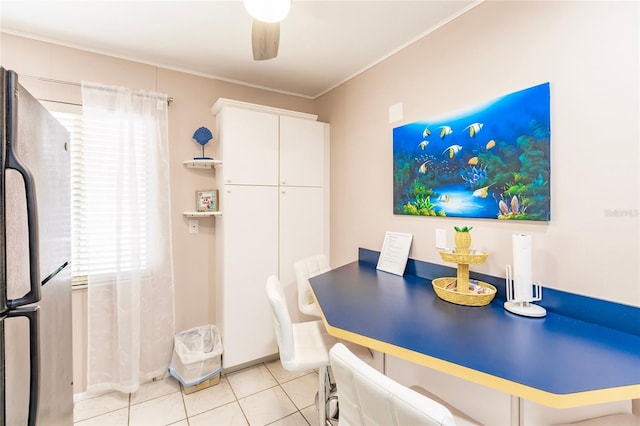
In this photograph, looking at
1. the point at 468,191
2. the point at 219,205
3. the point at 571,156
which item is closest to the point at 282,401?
the point at 219,205

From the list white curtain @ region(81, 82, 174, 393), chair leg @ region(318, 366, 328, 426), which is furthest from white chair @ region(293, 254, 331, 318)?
white curtain @ region(81, 82, 174, 393)

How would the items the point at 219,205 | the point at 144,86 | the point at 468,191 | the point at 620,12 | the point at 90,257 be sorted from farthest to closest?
the point at 219,205 → the point at 144,86 → the point at 90,257 → the point at 468,191 → the point at 620,12

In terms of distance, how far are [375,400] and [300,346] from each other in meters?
0.85

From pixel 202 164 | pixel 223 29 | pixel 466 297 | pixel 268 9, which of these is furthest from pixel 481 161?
pixel 202 164

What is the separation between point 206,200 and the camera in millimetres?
2455

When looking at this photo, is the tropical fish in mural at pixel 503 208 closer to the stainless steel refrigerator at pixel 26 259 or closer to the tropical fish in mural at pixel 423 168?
the tropical fish in mural at pixel 423 168

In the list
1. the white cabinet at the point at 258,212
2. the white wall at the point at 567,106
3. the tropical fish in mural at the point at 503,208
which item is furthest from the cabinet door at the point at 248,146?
the tropical fish in mural at the point at 503,208

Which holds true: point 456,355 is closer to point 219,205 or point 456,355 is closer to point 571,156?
point 571,156

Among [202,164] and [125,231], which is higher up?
[202,164]

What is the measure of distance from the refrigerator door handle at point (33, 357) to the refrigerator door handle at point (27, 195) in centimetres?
2

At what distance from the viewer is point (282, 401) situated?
2078 mm

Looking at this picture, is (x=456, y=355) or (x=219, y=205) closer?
(x=456, y=355)

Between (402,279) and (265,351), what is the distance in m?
1.41

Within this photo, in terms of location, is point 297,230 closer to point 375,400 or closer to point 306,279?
point 306,279
